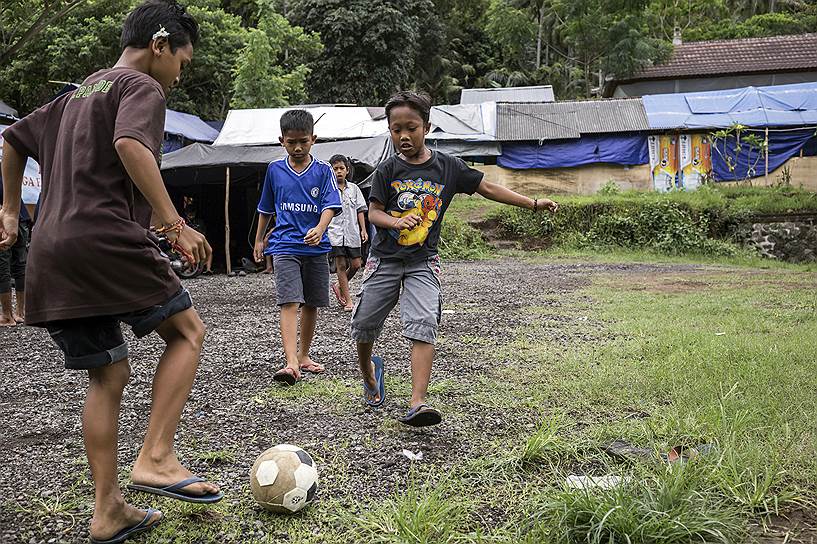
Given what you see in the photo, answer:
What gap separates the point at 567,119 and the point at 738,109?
4.88m

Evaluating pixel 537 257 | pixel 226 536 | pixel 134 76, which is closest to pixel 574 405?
pixel 226 536

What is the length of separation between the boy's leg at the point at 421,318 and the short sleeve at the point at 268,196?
1476mm

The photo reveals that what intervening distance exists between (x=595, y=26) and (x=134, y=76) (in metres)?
28.9

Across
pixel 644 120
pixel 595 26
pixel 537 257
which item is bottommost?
pixel 537 257

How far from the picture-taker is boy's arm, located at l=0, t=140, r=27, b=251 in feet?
8.38

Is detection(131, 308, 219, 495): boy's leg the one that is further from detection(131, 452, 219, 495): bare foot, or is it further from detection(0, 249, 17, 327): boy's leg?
detection(0, 249, 17, 327): boy's leg

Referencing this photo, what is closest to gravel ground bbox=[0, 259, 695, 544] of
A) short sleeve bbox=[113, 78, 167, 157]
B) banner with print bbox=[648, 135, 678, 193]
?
short sleeve bbox=[113, 78, 167, 157]

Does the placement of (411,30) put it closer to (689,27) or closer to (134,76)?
(689,27)

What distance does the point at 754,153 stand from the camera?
20.0 meters

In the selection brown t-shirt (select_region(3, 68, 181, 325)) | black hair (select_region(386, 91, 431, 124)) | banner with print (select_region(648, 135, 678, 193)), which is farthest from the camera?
banner with print (select_region(648, 135, 678, 193))

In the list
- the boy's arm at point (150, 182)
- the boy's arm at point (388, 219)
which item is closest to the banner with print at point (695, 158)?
the boy's arm at point (388, 219)

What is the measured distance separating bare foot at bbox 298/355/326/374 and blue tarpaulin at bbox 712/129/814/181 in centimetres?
1812

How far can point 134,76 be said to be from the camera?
2.38 metres

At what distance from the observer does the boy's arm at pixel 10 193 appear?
255cm
